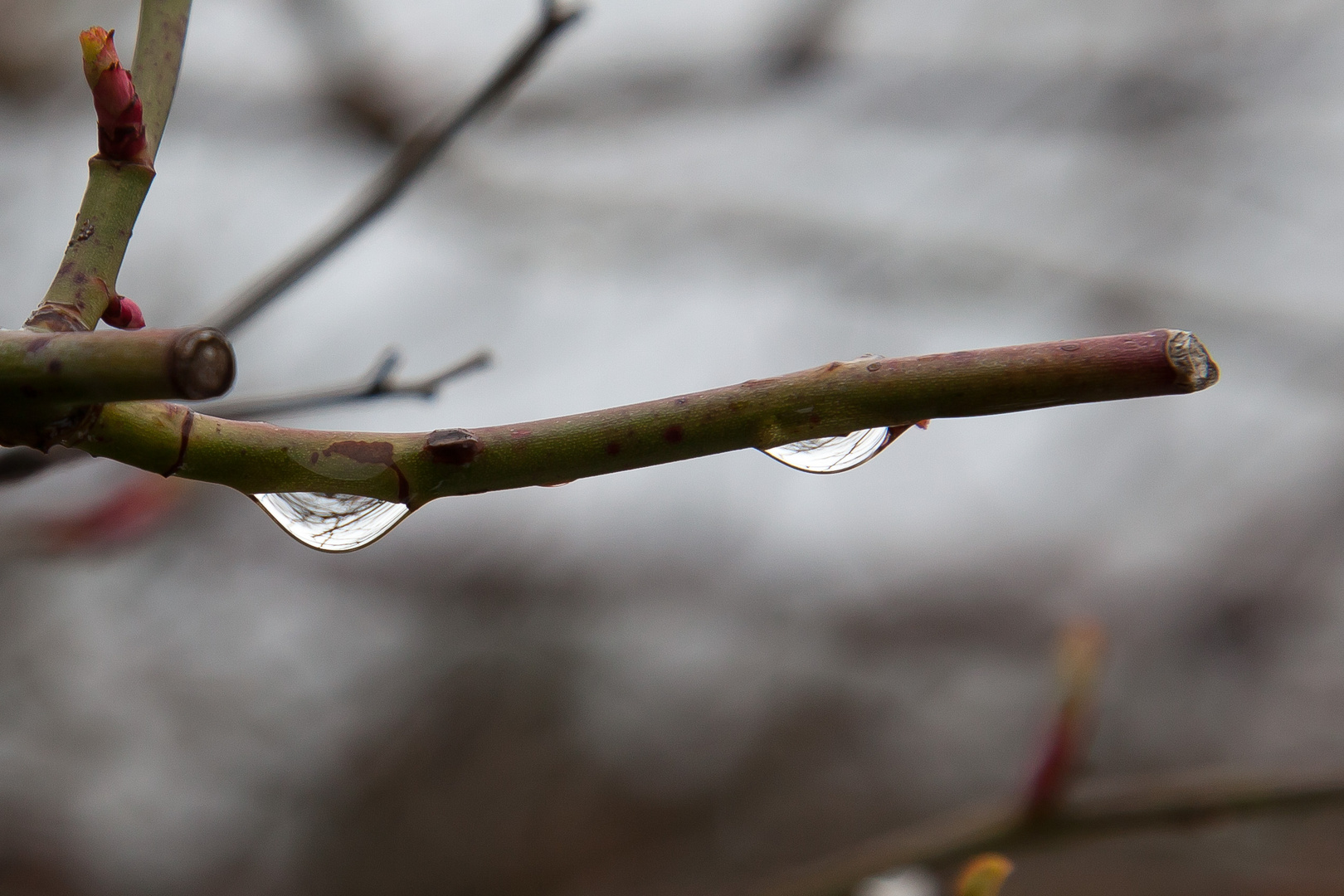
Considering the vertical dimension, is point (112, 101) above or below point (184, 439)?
above

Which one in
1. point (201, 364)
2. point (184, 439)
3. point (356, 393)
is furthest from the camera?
point (356, 393)

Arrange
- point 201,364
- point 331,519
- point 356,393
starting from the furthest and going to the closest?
1. point 356,393
2. point 331,519
3. point 201,364

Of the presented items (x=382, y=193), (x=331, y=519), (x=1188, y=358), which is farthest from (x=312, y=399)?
(x=1188, y=358)

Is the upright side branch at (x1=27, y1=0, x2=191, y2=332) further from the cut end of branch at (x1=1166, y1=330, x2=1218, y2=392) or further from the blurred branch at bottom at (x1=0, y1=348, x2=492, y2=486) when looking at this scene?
the cut end of branch at (x1=1166, y1=330, x2=1218, y2=392)

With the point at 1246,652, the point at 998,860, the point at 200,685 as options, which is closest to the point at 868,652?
the point at 1246,652

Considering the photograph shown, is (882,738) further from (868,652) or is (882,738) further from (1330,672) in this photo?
(1330,672)

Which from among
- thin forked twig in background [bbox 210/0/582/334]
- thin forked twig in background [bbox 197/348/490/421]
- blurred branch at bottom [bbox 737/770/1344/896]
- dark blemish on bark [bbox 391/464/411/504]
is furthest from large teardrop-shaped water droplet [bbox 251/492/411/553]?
blurred branch at bottom [bbox 737/770/1344/896]

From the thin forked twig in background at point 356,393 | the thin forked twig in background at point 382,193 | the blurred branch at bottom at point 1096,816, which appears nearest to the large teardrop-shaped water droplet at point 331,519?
the thin forked twig in background at point 356,393

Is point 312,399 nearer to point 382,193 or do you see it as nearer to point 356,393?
point 356,393
